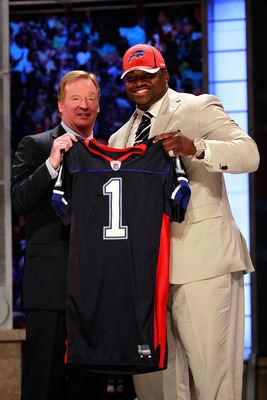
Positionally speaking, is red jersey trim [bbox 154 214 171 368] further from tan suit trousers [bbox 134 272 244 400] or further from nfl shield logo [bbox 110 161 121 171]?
nfl shield logo [bbox 110 161 121 171]

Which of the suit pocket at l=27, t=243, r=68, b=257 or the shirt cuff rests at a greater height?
the shirt cuff

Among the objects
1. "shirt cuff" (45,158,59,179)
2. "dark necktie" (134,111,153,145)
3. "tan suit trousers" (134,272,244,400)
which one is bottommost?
"tan suit trousers" (134,272,244,400)

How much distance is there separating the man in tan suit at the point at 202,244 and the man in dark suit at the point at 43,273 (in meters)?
0.38

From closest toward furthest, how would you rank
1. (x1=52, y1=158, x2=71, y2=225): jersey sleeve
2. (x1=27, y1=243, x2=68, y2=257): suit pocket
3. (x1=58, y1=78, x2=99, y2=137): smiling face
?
(x1=52, y1=158, x2=71, y2=225): jersey sleeve
(x1=27, y1=243, x2=68, y2=257): suit pocket
(x1=58, y1=78, x2=99, y2=137): smiling face

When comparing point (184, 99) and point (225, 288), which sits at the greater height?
point (184, 99)

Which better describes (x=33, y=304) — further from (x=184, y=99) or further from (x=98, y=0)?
Answer: (x=98, y=0)

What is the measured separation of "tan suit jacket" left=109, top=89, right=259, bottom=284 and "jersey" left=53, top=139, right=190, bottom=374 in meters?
0.08

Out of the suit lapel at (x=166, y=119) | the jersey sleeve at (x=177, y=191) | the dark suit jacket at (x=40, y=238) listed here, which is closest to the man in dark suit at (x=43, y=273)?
the dark suit jacket at (x=40, y=238)

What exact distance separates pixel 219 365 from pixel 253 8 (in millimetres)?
2831

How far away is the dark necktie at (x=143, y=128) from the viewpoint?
2674 mm

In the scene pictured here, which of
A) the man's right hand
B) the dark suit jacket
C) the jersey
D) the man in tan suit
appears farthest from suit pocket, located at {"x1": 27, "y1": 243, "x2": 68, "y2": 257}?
the man in tan suit

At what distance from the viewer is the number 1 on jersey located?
2.52 m

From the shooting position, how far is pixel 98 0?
5.49 meters

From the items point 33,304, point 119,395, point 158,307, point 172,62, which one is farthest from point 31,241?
point 172,62
